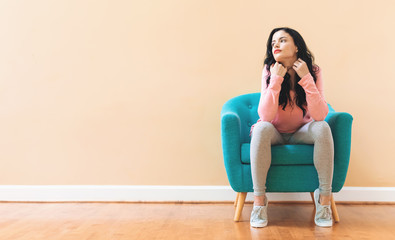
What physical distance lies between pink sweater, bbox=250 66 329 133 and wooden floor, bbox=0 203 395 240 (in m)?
0.51

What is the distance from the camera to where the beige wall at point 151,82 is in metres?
2.76

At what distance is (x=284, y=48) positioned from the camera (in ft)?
7.37

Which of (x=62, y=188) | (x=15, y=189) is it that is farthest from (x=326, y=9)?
→ (x=15, y=189)

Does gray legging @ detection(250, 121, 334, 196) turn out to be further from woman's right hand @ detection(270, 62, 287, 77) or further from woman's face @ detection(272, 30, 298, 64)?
woman's face @ detection(272, 30, 298, 64)

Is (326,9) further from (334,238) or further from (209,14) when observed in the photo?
(334,238)

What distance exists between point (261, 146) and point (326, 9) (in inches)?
47.9

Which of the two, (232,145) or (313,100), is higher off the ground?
(313,100)

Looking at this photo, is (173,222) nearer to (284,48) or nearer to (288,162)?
(288,162)

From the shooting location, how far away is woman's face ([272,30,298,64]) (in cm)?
224

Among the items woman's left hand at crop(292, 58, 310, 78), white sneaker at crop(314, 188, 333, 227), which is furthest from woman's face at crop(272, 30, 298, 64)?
white sneaker at crop(314, 188, 333, 227)

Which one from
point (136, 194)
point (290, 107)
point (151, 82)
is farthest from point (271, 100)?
point (136, 194)

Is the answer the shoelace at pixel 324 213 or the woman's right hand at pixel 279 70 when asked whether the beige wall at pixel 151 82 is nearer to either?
the woman's right hand at pixel 279 70

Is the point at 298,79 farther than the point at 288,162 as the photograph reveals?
Yes

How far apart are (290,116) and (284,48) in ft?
1.19
